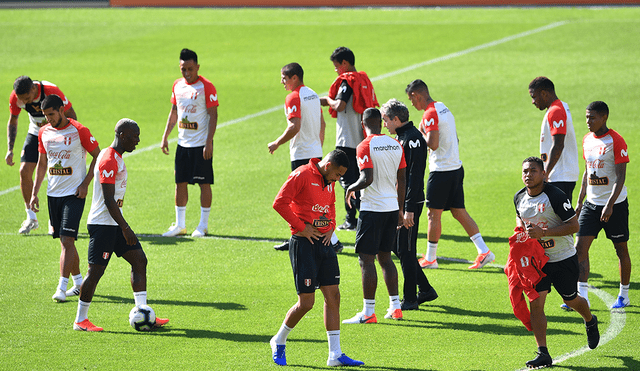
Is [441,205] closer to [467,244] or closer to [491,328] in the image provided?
[467,244]

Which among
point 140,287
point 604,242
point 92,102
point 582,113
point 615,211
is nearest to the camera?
point 140,287

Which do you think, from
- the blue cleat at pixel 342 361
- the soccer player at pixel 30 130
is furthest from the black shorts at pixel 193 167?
the blue cleat at pixel 342 361

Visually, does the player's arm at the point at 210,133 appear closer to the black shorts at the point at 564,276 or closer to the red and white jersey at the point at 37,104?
the red and white jersey at the point at 37,104

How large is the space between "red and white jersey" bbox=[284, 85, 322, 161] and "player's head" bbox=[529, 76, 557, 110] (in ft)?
10.7

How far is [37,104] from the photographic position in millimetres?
11445

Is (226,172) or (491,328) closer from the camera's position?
(491,328)

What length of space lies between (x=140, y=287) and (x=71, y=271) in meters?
1.42

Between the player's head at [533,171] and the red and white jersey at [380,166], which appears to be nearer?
the player's head at [533,171]

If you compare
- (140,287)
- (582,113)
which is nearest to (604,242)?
(140,287)

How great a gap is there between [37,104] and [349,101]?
457cm

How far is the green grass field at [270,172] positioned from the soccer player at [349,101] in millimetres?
1417

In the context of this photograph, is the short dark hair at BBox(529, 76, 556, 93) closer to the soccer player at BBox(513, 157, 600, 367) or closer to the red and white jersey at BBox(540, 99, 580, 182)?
the red and white jersey at BBox(540, 99, 580, 182)

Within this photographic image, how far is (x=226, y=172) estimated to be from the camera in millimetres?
15844

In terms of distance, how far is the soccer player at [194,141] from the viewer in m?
12.0
